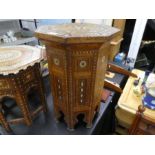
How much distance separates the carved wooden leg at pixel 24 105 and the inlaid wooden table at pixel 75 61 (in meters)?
0.21

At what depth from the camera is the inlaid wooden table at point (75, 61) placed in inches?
24.8

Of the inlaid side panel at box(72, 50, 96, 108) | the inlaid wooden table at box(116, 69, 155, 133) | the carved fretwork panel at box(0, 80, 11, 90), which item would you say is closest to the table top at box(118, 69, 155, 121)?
the inlaid wooden table at box(116, 69, 155, 133)

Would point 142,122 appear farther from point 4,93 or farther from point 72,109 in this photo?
point 4,93

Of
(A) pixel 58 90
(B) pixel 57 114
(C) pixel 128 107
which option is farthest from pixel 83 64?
(C) pixel 128 107

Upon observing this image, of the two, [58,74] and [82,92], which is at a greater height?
[58,74]

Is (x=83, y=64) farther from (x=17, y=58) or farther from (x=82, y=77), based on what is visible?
(x=17, y=58)

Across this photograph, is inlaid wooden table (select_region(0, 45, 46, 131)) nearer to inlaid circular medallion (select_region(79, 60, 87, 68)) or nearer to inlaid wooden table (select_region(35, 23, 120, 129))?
inlaid wooden table (select_region(35, 23, 120, 129))

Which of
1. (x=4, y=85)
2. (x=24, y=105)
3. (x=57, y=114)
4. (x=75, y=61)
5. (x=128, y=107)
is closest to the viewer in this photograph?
(x=75, y=61)

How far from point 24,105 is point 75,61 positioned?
1.65 feet

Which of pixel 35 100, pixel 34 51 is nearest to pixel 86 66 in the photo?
pixel 34 51

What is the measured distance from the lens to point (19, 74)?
2.70 feet

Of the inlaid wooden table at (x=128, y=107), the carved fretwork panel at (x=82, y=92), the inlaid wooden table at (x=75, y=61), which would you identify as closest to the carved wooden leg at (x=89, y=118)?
the inlaid wooden table at (x=75, y=61)

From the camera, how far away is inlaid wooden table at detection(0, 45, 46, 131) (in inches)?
30.7

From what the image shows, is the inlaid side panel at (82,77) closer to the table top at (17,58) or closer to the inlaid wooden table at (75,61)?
the inlaid wooden table at (75,61)
